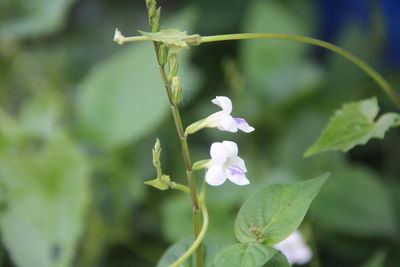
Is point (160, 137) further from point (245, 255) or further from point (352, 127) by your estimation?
point (245, 255)

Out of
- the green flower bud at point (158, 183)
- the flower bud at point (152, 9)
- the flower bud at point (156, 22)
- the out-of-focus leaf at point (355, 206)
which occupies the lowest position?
the out-of-focus leaf at point (355, 206)

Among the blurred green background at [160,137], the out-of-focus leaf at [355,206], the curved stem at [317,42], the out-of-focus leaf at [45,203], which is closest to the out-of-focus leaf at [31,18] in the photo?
the blurred green background at [160,137]

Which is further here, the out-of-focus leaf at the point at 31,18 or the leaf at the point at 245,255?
the out-of-focus leaf at the point at 31,18

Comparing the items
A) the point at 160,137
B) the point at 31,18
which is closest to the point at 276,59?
the point at 160,137

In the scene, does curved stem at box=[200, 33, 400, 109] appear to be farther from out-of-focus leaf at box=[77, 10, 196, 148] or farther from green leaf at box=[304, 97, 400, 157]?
out-of-focus leaf at box=[77, 10, 196, 148]

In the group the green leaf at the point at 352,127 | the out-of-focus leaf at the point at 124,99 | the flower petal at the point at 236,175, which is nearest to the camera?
the flower petal at the point at 236,175

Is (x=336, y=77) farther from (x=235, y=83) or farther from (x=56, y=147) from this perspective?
(x=56, y=147)

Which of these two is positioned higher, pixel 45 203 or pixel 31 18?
pixel 31 18

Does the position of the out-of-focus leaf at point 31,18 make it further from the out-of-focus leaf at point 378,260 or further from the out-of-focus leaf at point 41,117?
→ the out-of-focus leaf at point 378,260
